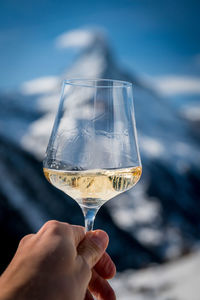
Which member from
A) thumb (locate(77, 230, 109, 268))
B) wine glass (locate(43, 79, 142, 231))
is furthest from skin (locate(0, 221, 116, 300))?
wine glass (locate(43, 79, 142, 231))

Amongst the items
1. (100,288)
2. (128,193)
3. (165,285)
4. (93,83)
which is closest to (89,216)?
(100,288)

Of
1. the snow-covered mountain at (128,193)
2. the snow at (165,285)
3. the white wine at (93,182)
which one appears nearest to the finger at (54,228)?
the white wine at (93,182)

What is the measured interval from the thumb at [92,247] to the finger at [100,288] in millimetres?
172

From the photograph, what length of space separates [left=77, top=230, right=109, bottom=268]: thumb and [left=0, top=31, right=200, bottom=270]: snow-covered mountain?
246 cm

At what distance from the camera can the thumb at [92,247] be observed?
2.04 feet

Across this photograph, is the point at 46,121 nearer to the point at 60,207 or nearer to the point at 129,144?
the point at 60,207

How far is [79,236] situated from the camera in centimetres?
64

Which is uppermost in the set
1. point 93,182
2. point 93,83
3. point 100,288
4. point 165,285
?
point 93,83

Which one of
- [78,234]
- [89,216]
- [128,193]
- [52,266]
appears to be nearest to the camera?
[52,266]

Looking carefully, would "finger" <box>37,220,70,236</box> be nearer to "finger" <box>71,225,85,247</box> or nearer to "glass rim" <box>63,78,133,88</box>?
"finger" <box>71,225,85,247</box>

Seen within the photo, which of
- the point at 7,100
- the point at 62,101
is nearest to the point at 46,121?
the point at 7,100

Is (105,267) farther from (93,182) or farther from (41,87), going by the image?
(41,87)

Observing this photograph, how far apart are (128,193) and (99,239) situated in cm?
259

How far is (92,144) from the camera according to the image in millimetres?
694
